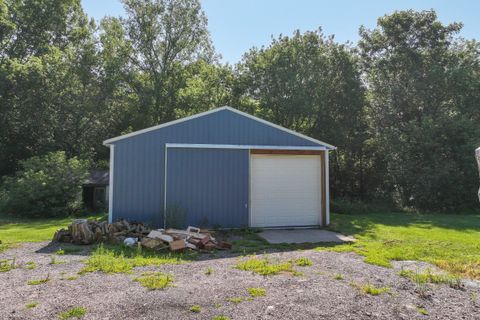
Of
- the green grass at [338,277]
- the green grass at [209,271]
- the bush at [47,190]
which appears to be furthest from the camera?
the bush at [47,190]

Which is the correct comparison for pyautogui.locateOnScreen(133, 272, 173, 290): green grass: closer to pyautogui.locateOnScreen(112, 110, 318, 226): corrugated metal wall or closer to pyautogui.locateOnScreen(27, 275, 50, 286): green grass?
pyautogui.locateOnScreen(27, 275, 50, 286): green grass

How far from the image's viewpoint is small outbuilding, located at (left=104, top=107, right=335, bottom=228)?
32.1ft

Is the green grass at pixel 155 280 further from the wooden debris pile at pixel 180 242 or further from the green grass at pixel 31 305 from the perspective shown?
the wooden debris pile at pixel 180 242

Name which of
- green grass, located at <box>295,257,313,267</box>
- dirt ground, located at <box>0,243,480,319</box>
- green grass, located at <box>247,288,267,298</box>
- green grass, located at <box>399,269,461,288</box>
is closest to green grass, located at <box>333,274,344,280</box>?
dirt ground, located at <box>0,243,480,319</box>

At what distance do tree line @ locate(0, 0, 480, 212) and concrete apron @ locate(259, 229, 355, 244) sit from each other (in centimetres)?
908

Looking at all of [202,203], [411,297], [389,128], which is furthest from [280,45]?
[411,297]

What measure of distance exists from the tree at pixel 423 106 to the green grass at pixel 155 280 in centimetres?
1458

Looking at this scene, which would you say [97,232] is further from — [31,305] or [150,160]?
[31,305]

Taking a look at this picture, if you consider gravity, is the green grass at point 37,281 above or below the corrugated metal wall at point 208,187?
below

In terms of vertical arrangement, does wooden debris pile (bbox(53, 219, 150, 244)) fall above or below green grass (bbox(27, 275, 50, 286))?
above

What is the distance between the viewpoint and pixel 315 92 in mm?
20406

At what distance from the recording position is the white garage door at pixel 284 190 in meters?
10.8

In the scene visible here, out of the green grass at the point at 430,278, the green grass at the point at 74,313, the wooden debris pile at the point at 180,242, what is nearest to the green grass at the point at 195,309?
the green grass at the point at 74,313

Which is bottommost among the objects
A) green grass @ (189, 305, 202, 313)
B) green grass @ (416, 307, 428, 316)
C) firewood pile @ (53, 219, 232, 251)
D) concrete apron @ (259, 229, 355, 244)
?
green grass @ (416, 307, 428, 316)
